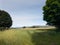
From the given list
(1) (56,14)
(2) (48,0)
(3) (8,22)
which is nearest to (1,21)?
(3) (8,22)

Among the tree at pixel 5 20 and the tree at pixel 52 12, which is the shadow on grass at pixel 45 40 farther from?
the tree at pixel 5 20

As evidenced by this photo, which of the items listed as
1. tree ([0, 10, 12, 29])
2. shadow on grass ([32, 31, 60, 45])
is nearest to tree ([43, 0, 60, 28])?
tree ([0, 10, 12, 29])

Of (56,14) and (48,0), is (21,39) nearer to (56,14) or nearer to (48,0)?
(56,14)

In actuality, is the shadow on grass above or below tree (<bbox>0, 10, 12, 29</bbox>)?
above

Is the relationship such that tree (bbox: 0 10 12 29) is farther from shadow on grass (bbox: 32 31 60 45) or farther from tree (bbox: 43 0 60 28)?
shadow on grass (bbox: 32 31 60 45)

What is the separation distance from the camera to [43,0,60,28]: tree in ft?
227

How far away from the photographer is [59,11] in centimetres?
6975

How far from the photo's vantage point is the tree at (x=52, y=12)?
2721 inches

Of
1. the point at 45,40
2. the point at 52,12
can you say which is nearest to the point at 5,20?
the point at 52,12

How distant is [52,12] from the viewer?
71.2m

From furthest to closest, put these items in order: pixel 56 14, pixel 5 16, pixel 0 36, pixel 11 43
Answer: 1. pixel 5 16
2. pixel 56 14
3. pixel 0 36
4. pixel 11 43

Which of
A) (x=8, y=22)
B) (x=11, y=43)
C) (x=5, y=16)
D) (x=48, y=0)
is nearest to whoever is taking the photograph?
(x=11, y=43)

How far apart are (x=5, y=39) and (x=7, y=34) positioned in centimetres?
142

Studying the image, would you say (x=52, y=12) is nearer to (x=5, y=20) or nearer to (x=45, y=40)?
(x=5, y=20)
